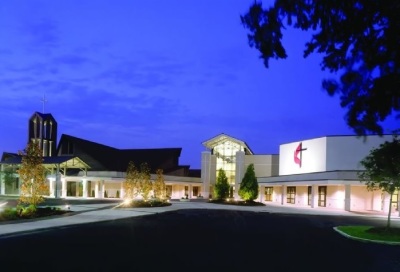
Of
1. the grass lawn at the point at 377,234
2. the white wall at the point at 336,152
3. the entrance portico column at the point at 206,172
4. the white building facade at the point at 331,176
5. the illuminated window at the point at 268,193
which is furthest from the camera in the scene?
the entrance portico column at the point at 206,172

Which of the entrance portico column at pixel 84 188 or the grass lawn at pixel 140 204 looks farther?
the entrance portico column at pixel 84 188

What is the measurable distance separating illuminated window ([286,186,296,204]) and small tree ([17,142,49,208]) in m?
42.6

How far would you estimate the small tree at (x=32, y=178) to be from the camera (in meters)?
27.4

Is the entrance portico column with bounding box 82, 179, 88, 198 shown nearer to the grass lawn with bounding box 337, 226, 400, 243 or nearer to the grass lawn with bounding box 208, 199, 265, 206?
the grass lawn with bounding box 208, 199, 265, 206

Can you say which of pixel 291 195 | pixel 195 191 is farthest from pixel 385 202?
pixel 195 191

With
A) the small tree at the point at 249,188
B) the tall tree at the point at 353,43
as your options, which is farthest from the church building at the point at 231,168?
the tall tree at the point at 353,43

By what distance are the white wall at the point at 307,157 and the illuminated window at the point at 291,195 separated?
2.33m

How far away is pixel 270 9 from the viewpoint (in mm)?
7227

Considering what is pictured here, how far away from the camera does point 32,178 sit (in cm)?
2792

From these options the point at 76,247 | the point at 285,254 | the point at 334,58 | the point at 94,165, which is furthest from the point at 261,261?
the point at 94,165

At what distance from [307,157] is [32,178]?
4044 centimetres

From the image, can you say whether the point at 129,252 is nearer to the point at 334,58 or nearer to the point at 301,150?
the point at 334,58

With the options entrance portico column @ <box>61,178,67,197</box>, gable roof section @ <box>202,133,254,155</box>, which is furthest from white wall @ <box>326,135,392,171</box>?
entrance portico column @ <box>61,178,67,197</box>

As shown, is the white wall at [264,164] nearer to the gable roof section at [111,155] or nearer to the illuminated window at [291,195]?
the illuminated window at [291,195]
